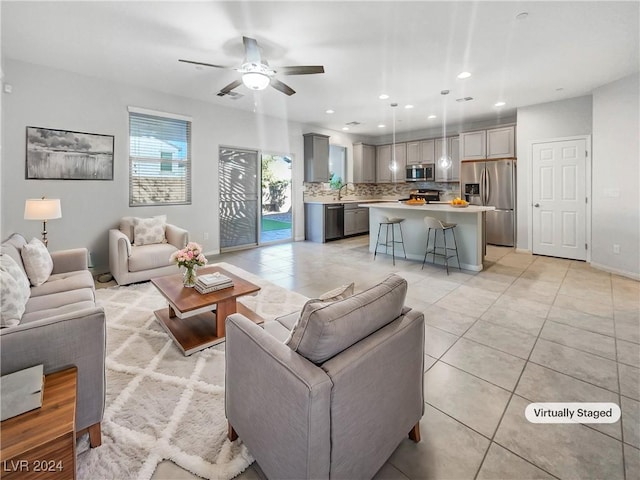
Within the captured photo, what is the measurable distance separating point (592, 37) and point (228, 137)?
5.34 metres

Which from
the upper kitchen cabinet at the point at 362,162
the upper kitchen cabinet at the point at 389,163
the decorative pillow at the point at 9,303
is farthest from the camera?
the upper kitchen cabinet at the point at 362,162

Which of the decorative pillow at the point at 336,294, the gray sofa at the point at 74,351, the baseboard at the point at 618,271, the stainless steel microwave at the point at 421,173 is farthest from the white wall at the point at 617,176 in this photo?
the gray sofa at the point at 74,351

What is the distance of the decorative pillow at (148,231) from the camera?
175 inches

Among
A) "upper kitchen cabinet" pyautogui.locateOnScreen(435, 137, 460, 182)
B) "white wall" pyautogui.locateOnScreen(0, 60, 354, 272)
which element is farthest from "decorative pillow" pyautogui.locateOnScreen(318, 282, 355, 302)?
"upper kitchen cabinet" pyautogui.locateOnScreen(435, 137, 460, 182)

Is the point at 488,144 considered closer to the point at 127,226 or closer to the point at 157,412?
the point at 127,226

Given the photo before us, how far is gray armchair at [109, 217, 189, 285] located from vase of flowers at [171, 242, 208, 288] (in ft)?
4.49

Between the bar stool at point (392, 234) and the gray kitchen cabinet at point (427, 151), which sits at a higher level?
the gray kitchen cabinet at point (427, 151)

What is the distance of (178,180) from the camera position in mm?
5367

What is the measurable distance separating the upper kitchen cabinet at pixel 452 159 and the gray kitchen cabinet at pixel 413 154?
0.49 meters

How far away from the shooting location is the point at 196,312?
2.35 meters

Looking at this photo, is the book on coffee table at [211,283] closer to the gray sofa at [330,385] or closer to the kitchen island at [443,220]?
the gray sofa at [330,385]

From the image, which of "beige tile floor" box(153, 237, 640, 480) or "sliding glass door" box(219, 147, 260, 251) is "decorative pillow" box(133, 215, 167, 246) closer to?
"sliding glass door" box(219, 147, 260, 251)

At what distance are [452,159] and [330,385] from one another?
25.0 ft

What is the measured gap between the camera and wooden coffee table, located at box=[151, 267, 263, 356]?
238cm
